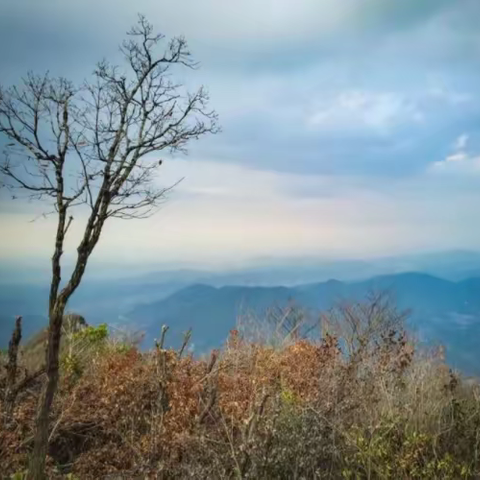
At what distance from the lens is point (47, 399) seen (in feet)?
22.2

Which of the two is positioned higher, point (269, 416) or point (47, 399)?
point (47, 399)

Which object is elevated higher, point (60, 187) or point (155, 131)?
point (155, 131)

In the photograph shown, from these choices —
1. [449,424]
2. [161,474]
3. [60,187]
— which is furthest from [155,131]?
[449,424]

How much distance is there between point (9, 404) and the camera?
28.6 feet

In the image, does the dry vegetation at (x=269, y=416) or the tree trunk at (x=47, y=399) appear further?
the tree trunk at (x=47, y=399)

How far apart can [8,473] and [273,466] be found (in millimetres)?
2906

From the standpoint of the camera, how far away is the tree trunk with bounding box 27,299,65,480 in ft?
21.7

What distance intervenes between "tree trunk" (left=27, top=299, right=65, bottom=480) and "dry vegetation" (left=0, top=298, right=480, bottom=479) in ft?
1.02

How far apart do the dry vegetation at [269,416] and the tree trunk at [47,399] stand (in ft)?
1.02

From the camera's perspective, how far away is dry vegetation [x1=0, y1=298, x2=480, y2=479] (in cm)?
630

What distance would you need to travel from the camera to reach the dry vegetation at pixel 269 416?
630 cm

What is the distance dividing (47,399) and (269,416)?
2.41 meters

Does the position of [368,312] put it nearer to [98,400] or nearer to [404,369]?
[404,369]

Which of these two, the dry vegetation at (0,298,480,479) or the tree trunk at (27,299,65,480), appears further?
the tree trunk at (27,299,65,480)
